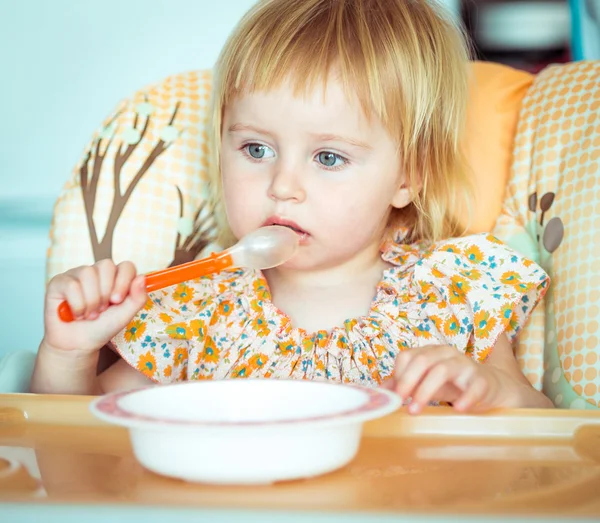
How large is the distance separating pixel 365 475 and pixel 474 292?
0.52m

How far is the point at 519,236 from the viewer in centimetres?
118

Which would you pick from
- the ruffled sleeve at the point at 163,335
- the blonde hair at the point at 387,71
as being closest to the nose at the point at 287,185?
the blonde hair at the point at 387,71

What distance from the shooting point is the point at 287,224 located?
104 centimetres

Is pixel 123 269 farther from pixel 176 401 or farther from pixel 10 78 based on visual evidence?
pixel 10 78

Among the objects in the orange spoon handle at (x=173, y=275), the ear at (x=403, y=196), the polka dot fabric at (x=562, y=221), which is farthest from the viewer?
the ear at (x=403, y=196)

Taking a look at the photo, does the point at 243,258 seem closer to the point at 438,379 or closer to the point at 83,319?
the point at 83,319

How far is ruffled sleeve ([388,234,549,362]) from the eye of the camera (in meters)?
1.07

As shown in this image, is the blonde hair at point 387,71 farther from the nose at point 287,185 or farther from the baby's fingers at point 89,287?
the baby's fingers at point 89,287

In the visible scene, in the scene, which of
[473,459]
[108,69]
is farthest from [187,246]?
[108,69]

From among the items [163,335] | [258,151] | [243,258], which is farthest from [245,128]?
[163,335]

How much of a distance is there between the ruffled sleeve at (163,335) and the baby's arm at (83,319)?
2.8 inches

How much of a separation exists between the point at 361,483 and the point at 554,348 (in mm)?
557

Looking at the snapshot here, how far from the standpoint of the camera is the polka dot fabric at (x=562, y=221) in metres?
1.02

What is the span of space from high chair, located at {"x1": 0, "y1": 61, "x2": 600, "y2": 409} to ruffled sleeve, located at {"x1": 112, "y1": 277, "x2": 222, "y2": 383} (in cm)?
10
